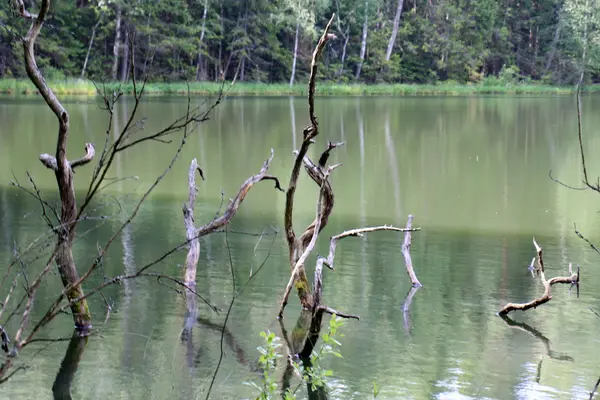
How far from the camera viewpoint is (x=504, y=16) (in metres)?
60.4

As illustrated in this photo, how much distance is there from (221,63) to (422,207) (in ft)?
122

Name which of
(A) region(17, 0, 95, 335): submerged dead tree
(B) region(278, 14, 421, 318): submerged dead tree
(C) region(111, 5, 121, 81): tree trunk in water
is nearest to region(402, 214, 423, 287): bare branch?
(B) region(278, 14, 421, 318): submerged dead tree

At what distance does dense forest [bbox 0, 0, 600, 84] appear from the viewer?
1705 inches

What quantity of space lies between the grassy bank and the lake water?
643 inches

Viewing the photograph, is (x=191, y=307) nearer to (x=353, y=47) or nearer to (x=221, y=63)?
(x=221, y=63)

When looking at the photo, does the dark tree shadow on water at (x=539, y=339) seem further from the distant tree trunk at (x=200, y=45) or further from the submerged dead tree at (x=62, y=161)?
the distant tree trunk at (x=200, y=45)

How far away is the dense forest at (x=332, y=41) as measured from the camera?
43.3 meters

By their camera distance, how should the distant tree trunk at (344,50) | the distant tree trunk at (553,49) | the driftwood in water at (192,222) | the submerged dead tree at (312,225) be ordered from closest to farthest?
the submerged dead tree at (312,225), the driftwood in water at (192,222), the distant tree trunk at (344,50), the distant tree trunk at (553,49)

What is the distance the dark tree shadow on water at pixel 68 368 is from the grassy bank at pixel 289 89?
25.7 meters

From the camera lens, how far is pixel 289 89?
4750cm

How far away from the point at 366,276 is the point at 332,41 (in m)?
45.8

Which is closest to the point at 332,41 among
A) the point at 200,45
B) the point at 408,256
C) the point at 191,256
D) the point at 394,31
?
the point at 394,31

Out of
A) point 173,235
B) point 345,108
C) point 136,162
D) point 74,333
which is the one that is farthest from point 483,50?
point 74,333

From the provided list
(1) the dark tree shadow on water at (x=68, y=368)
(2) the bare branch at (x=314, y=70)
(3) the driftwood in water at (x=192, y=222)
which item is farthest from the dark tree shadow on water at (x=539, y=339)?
(1) the dark tree shadow on water at (x=68, y=368)
